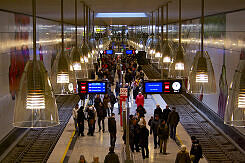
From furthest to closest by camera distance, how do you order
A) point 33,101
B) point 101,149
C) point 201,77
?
point 101,149 → point 201,77 → point 33,101

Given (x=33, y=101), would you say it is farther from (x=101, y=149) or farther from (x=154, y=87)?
(x=154, y=87)

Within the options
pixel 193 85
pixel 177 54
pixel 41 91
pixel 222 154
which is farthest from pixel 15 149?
pixel 41 91

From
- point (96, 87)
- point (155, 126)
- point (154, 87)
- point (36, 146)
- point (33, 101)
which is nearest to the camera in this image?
point (33, 101)

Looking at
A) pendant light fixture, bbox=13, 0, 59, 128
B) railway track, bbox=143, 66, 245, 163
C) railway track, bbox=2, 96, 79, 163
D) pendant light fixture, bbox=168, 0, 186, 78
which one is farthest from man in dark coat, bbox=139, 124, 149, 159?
pendant light fixture, bbox=13, 0, 59, 128

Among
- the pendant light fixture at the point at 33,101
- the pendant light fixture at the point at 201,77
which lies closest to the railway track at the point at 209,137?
the pendant light fixture at the point at 201,77

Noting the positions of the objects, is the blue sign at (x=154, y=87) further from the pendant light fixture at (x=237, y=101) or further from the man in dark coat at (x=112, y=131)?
the pendant light fixture at (x=237, y=101)

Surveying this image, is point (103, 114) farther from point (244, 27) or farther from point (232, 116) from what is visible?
point (232, 116)

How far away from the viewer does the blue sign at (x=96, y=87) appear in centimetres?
1952

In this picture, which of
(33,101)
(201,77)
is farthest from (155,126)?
(33,101)

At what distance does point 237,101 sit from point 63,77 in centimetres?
388

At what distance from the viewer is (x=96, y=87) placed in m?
19.8

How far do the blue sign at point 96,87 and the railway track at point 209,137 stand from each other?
13.4 ft

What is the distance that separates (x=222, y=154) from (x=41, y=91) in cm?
1206

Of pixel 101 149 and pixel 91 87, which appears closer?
pixel 101 149
